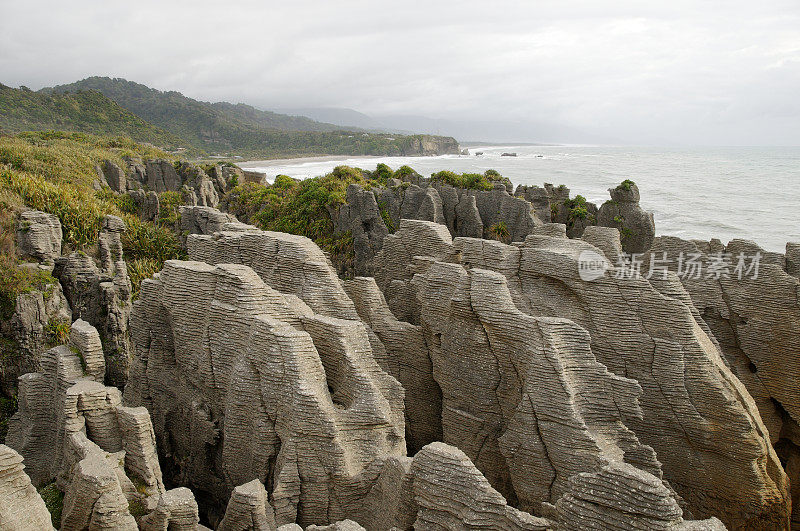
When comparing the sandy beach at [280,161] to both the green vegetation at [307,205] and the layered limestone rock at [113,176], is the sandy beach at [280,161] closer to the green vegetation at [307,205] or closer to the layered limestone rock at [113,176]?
the layered limestone rock at [113,176]

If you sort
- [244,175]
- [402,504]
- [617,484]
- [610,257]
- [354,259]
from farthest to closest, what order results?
[244,175] < [354,259] < [610,257] < [402,504] < [617,484]

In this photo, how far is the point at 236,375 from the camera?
32.0ft

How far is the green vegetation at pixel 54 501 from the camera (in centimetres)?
824

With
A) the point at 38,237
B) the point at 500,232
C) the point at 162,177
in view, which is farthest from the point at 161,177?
the point at 500,232

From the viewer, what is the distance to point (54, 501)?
8.56 m

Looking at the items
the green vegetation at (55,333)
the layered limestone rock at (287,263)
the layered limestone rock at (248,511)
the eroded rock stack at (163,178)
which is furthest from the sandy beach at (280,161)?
the layered limestone rock at (248,511)

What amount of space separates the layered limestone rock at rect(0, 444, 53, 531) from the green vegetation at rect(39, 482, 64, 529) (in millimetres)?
1817

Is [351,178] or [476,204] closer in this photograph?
[476,204]

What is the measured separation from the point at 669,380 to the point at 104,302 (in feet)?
46.5

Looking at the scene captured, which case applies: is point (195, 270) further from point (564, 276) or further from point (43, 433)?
point (564, 276)

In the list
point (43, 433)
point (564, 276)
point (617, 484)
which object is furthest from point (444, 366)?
point (43, 433)

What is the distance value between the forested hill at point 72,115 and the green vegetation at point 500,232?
7107cm

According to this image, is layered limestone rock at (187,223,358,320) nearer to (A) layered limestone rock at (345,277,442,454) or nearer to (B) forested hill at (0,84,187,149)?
(A) layered limestone rock at (345,277,442,454)

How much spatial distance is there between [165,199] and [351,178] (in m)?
12.4
